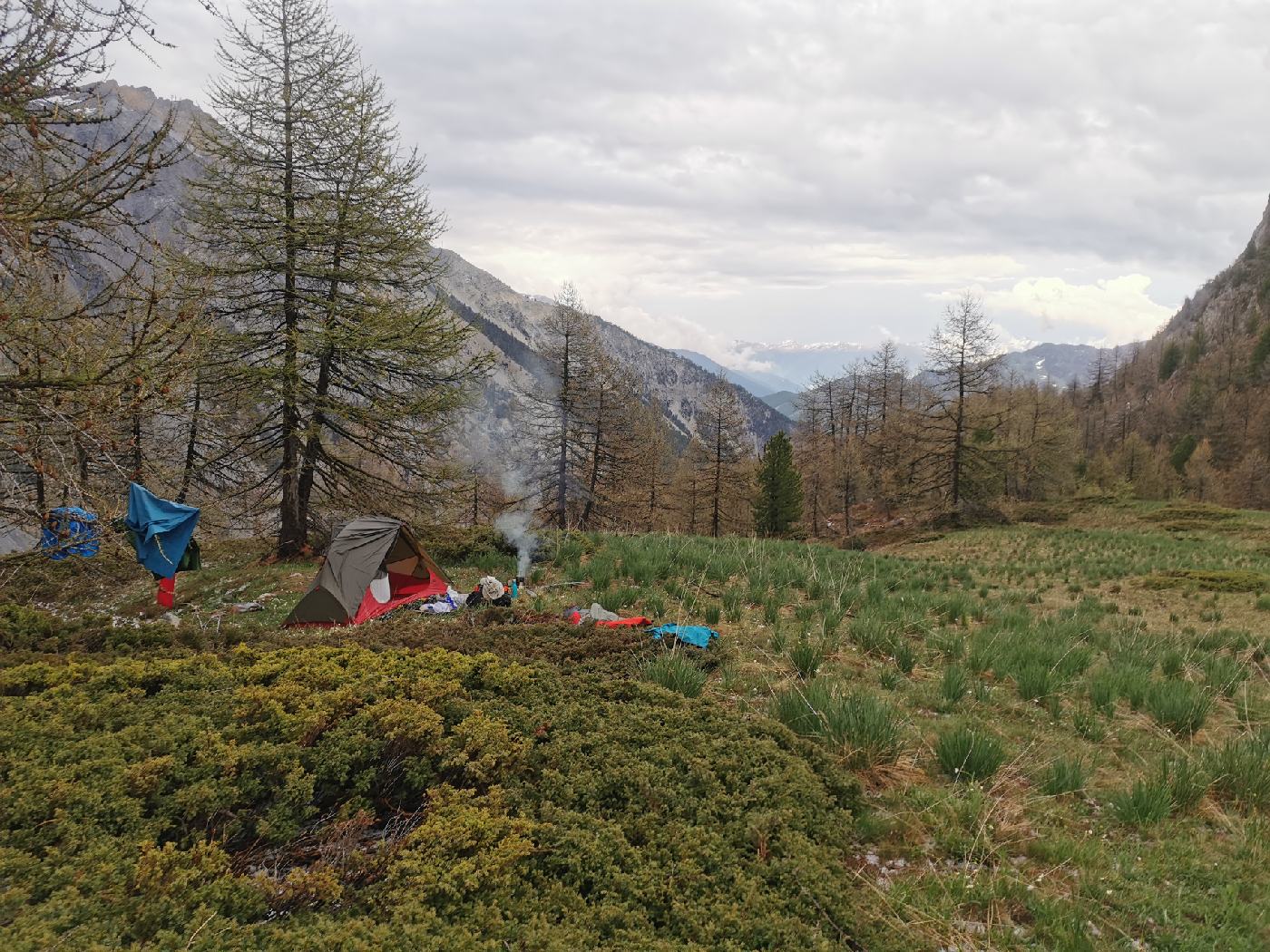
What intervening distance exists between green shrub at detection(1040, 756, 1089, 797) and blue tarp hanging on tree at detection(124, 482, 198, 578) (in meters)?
9.99

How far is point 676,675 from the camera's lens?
16.5 feet

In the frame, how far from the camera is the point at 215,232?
12.7m

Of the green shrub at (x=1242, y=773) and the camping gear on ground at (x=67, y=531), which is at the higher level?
the camping gear on ground at (x=67, y=531)

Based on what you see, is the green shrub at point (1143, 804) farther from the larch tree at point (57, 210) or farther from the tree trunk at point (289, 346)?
the tree trunk at point (289, 346)

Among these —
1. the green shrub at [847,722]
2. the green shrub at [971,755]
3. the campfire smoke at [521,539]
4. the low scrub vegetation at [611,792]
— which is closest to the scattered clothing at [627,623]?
the low scrub vegetation at [611,792]

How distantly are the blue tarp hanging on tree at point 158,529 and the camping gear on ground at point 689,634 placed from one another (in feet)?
22.3

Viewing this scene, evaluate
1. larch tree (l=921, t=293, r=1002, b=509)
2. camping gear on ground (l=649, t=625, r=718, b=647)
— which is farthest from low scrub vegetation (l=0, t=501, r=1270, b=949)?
larch tree (l=921, t=293, r=1002, b=509)

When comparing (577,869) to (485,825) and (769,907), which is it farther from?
(769,907)

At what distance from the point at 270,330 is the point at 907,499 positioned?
32.3m

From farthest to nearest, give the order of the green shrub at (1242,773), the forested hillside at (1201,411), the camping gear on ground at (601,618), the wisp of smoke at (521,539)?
the forested hillside at (1201,411)
the wisp of smoke at (521,539)
the camping gear on ground at (601,618)
the green shrub at (1242,773)

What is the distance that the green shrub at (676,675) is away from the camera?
16.3ft

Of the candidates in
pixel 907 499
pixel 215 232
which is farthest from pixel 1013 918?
pixel 907 499

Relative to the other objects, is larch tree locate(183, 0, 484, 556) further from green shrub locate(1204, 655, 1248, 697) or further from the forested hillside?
the forested hillside

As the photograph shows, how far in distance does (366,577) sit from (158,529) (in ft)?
9.05
